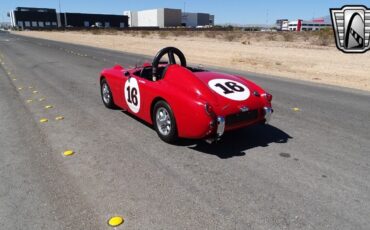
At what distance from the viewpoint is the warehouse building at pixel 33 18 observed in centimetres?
14979

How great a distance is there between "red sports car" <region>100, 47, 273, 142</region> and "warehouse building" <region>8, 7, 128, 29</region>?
158 metres

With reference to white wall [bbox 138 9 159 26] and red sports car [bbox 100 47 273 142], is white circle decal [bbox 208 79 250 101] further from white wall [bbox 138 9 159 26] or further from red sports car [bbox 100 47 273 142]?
white wall [bbox 138 9 159 26]

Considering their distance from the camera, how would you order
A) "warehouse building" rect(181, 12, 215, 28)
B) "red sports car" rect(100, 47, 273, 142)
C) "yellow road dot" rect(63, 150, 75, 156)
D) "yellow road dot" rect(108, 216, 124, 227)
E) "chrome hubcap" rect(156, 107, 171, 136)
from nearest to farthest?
1. "yellow road dot" rect(108, 216, 124, 227)
2. "red sports car" rect(100, 47, 273, 142)
3. "yellow road dot" rect(63, 150, 75, 156)
4. "chrome hubcap" rect(156, 107, 171, 136)
5. "warehouse building" rect(181, 12, 215, 28)

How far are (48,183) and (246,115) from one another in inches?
118

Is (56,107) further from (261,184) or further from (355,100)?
(355,100)

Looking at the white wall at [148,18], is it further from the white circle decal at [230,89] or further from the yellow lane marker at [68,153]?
the yellow lane marker at [68,153]

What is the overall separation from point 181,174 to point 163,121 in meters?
1.27

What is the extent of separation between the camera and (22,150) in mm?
5180

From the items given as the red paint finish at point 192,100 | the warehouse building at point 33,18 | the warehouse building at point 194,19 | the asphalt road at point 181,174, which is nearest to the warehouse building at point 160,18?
the warehouse building at point 194,19

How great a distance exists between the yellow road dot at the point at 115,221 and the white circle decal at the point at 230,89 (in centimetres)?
254

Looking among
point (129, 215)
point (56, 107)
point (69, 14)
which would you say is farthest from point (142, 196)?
point (69, 14)

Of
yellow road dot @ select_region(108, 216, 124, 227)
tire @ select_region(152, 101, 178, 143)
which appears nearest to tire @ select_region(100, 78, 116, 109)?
tire @ select_region(152, 101, 178, 143)

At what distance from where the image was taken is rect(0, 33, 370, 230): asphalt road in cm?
339

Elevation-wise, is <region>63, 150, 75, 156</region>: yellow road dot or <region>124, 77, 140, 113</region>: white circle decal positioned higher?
<region>124, 77, 140, 113</region>: white circle decal
